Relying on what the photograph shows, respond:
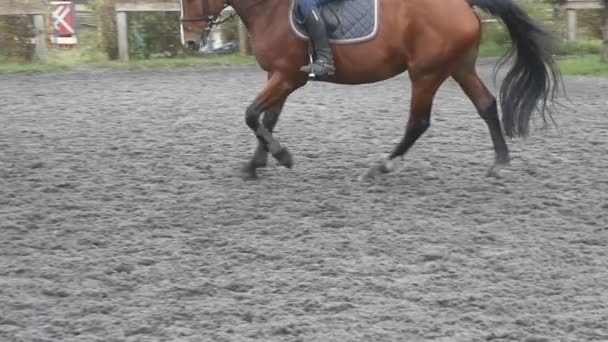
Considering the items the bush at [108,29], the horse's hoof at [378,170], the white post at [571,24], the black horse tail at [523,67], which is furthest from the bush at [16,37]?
the black horse tail at [523,67]

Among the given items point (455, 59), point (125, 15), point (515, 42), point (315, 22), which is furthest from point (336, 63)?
point (125, 15)

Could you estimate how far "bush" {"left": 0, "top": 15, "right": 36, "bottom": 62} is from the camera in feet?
50.5

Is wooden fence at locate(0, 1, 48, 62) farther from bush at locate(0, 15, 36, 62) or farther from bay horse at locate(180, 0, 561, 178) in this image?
bay horse at locate(180, 0, 561, 178)

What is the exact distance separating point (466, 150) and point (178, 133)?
289 centimetres

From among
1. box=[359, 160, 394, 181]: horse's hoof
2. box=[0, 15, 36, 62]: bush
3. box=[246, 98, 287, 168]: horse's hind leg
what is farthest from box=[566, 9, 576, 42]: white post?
box=[246, 98, 287, 168]: horse's hind leg

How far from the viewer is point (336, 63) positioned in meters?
6.83

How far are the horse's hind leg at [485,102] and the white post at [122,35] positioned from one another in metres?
10.2

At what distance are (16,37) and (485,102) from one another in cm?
1082

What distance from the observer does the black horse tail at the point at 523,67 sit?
22.7ft

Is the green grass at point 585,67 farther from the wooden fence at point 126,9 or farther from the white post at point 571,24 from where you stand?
the wooden fence at point 126,9

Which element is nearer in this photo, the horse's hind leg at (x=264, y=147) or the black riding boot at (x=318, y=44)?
the black riding boot at (x=318, y=44)

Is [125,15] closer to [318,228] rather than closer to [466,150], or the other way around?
[466,150]

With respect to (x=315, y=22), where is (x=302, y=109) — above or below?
below

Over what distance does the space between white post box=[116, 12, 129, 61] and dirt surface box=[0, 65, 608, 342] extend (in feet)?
20.6
